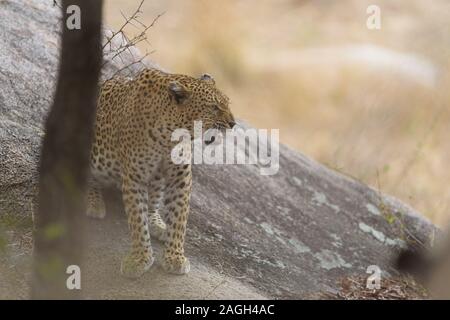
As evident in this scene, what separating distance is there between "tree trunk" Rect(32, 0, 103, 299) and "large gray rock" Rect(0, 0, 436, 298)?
53.7 inches

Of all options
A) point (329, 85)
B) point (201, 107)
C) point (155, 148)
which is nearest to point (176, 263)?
point (155, 148)

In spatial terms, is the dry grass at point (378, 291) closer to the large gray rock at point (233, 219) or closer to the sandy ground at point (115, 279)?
the large gray rock at point (233, 219)

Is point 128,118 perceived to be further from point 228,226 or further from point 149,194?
point 228,226

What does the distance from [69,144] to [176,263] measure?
2.24m

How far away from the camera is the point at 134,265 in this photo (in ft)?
23.9

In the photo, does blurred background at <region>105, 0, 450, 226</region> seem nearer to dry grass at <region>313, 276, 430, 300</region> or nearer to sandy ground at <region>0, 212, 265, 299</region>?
dry grass at <region>313, 276, 430, 300</region>

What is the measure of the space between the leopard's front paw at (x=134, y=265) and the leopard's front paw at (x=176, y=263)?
0.14 meters

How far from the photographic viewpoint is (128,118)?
7.74m

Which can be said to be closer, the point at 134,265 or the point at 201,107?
the point at 134,265

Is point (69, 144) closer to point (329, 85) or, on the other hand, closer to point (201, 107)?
point (201, 107)

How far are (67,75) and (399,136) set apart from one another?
1447cm

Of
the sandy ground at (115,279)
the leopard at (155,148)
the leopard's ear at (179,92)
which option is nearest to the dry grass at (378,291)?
the sandy ground at (115,279)

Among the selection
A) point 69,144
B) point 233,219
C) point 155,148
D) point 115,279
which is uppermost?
point 69,144

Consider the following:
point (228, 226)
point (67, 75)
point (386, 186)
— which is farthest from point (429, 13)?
point (67, 75)
